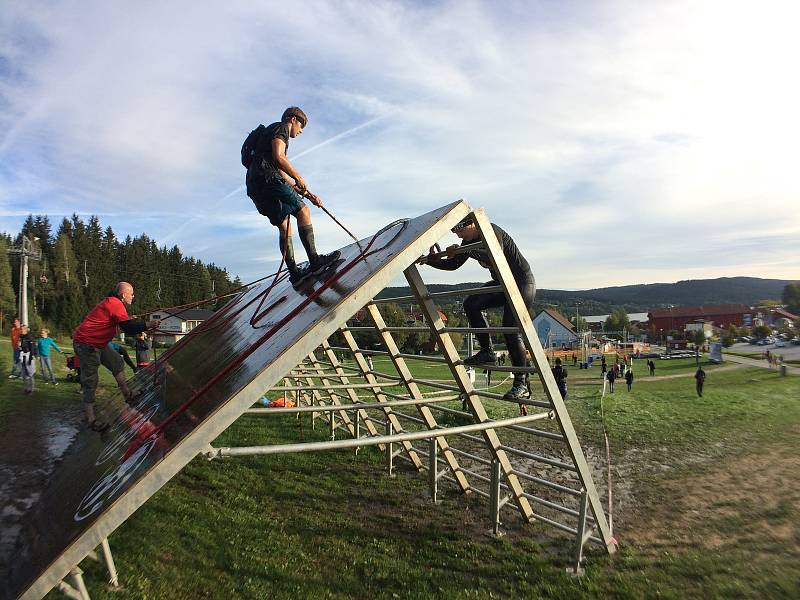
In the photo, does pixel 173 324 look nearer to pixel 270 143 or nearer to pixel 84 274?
pixel 84 274

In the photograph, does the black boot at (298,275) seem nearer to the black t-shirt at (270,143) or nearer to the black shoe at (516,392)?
the black t-shirt at (270,143)

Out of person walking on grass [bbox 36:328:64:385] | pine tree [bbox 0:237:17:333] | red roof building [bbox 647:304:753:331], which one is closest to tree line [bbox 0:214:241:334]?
pine tree [bbox 0:237:17:333]

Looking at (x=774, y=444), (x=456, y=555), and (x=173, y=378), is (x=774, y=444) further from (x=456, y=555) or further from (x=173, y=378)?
(x=173, y=378)

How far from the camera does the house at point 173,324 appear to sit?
496cm

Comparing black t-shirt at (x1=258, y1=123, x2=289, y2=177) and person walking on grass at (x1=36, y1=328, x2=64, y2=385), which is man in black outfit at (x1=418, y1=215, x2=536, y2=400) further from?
person walking on grass at (x1=36, y1=328, x2=64, y2=385)

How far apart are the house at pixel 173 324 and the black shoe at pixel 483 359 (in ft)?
9.70

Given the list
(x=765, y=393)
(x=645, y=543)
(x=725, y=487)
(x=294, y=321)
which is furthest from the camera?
(x=765, y=393)

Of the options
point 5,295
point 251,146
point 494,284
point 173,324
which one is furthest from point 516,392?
point 173,324

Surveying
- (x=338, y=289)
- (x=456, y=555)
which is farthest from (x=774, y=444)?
(x=338, y=289)

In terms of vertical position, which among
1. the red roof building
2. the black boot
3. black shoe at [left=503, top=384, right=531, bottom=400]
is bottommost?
the red roof building

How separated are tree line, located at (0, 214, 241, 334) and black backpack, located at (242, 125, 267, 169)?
189ft

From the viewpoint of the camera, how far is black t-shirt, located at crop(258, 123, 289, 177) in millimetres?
4613

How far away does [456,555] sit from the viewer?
520 cm

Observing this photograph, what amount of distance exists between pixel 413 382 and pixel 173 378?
9.56 ft
